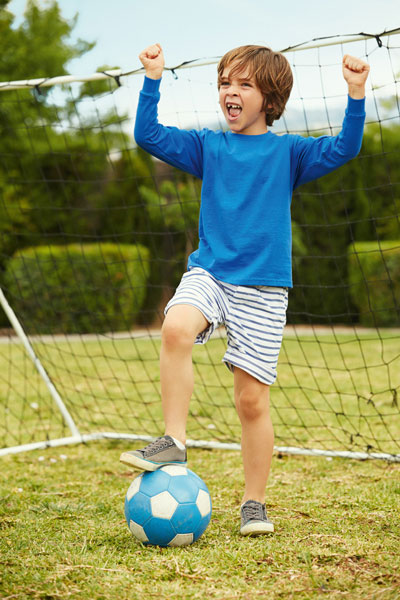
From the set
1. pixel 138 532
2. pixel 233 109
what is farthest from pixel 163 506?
pixel 233 109

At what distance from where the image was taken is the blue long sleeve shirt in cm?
246

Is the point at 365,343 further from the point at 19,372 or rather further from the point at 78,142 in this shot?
the point at 78,142

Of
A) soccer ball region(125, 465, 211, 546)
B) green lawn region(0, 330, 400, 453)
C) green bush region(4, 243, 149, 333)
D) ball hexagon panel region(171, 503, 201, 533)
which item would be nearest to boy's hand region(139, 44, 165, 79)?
soccer ball region(125, 465, 211, 546)

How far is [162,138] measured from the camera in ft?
8.42

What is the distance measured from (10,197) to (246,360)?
10696 millimetres

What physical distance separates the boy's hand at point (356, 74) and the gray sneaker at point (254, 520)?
1.54 metres

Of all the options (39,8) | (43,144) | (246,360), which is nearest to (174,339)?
(246,360)

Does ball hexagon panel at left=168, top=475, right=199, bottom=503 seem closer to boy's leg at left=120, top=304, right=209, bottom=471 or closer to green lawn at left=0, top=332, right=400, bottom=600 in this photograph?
boy's leg at left=120, top=304, right=209, bottom=471

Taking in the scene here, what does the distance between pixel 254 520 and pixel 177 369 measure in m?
0.67

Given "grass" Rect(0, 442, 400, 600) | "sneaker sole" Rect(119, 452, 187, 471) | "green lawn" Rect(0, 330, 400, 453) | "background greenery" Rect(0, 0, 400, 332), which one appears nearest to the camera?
"grass" Rect(0, 442, 400, 600)

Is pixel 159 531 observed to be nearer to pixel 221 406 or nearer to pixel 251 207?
pixel 251 207

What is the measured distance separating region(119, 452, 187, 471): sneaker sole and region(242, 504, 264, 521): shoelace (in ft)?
1.31

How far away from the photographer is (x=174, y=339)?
2.22 meters

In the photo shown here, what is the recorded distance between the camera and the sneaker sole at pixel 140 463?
2.11 m
